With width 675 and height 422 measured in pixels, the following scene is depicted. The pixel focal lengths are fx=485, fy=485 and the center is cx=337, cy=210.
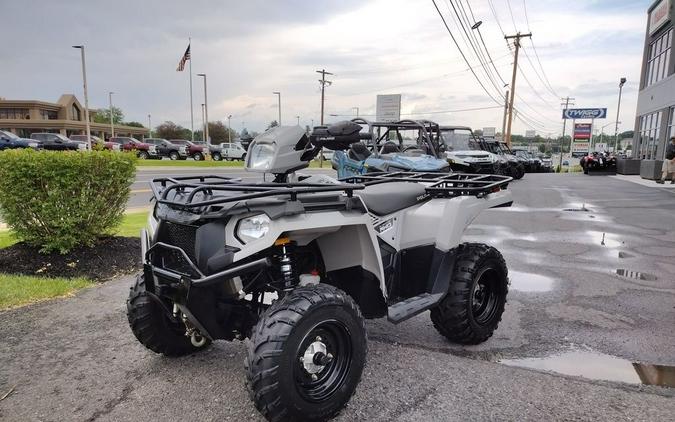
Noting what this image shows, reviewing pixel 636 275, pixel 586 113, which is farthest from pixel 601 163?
pixel 636 275

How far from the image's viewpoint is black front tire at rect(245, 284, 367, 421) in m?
2.39

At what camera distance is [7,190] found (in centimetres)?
563

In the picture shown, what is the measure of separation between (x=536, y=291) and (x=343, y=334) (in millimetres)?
3565

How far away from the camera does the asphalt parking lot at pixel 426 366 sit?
297 centimetres

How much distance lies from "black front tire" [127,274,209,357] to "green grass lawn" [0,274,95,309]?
2106 mm

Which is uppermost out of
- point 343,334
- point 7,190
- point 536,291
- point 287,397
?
point 7,190

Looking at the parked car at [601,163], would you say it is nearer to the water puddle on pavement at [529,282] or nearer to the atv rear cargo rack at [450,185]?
the water puddle on pavement at [529,282]

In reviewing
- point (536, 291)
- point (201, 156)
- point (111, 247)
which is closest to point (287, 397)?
point (536, 291)

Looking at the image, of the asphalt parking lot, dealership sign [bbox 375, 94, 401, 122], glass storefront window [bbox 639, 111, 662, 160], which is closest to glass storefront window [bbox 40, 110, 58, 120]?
dealership sign [bbox 375, 94, 401, 122]

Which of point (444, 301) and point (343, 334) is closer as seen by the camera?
point (343, 334)

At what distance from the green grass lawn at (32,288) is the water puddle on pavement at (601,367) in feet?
14.5

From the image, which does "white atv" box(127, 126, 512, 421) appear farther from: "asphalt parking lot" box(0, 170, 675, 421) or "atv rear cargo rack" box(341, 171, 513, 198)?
"asphalt parking lot" box(0, 170, 675, 421)

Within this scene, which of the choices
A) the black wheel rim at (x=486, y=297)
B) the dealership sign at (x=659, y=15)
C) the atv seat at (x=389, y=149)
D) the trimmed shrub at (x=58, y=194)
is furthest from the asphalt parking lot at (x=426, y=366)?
the dealership sign at (x=659, y=15)

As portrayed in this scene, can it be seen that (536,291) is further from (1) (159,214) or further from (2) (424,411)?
(1) (159,214)
